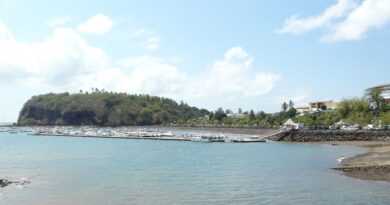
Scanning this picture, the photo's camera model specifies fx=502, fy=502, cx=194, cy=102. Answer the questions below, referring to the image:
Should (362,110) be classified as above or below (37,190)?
above

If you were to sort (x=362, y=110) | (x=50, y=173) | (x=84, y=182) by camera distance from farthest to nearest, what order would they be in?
1. (x=362, y=110)
2. (x=50, y=173)
3. (x=84, y=182)

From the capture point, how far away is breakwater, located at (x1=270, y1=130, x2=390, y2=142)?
113 metres

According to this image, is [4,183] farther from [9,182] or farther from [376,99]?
[376,99]

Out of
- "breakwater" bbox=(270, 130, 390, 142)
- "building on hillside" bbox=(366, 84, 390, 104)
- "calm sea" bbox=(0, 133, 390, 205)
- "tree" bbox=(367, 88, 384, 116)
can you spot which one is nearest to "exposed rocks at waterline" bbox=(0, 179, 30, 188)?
"calm sea" bbox=(0, 133, 390, 205)

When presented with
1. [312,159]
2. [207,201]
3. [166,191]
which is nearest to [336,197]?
[207,201]

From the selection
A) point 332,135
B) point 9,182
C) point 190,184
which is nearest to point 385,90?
point 332,135

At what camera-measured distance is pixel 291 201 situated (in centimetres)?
3747

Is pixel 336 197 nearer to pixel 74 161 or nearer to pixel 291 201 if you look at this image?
pixel 291 201

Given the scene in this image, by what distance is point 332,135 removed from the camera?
381 ft

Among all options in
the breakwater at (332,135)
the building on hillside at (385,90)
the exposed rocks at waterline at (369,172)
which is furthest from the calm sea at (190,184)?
the building on hillside at (385,90)

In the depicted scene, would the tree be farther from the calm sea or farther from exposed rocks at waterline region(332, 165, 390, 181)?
exposed rocks at waterline region(332, 165, 390, 181)

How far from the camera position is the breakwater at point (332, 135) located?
11294cm

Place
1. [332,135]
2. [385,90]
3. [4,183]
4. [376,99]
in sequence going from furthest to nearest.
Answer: [385,90] < [376,99] < [332,135] < [4,183]

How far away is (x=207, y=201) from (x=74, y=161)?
134 ft
